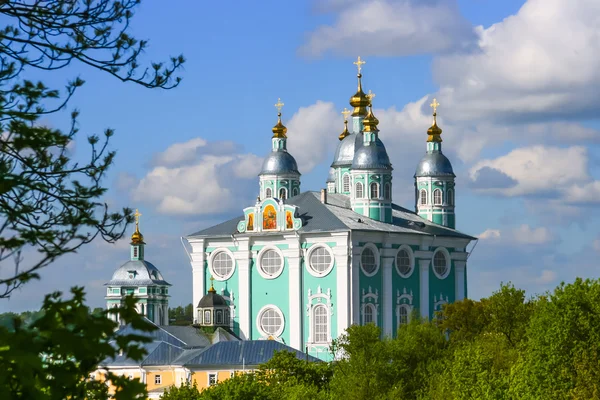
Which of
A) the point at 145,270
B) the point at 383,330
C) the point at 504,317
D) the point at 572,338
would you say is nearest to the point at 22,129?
the point at 572,338

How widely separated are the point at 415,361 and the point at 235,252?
27056 mm

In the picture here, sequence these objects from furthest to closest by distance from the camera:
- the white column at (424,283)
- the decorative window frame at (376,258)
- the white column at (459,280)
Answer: the white column at (459,280) → the white column at (424,283) → the decorative window frame at (376,258)

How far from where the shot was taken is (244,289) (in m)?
75.8

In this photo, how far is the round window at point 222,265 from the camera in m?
77.2

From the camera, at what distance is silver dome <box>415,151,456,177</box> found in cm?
8312

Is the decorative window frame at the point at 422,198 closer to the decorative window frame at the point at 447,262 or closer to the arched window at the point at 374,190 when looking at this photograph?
the decorative window frame at the point at 447,262

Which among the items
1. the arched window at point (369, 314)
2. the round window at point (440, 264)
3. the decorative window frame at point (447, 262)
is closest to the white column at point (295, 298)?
the arched window at point (369, 314)

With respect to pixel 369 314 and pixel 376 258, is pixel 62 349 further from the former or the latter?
pixel 376 258

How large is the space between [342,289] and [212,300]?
285 inches

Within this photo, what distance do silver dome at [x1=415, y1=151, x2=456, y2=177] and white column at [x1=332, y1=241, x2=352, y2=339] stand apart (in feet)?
40.3

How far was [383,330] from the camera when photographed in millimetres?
73938

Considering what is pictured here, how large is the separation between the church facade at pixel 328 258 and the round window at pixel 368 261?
0.05 metres

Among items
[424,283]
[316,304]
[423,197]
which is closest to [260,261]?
[316,304]

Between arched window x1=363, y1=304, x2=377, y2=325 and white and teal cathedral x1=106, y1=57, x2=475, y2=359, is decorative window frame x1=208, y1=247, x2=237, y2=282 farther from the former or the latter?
arched window x1=363, y1=304, x2=377, y2=325
